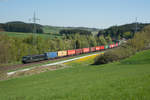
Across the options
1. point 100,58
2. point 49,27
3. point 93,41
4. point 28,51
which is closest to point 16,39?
point 28,51

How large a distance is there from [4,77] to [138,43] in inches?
1490

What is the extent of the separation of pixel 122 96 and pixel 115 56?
2539 centimetres

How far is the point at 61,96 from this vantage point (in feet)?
31.3

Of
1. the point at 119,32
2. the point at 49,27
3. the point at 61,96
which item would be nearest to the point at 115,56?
the point at 61,96

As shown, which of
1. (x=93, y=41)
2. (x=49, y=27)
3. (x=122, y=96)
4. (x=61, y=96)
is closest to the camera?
(x=122, y=96)

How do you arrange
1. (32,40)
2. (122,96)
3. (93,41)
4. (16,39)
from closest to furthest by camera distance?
1. (122,96)
2. (16,39)
3. (32,40)
4. (93,41)

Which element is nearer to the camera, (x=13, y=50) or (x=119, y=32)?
(x=13, y=50)

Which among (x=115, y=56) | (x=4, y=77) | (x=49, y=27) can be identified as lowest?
(x=4, y=77)

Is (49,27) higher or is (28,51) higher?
(49,27)

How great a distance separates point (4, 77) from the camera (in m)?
25.7

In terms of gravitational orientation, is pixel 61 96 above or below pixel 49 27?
below

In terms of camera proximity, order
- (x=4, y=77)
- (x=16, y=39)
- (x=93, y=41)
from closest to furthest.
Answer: (x=4, y=77) → (x=16, y=39) → (x=93, y=41)

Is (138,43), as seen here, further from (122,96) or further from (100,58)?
(122,96)

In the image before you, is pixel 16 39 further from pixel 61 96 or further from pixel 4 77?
pixel 61 96
